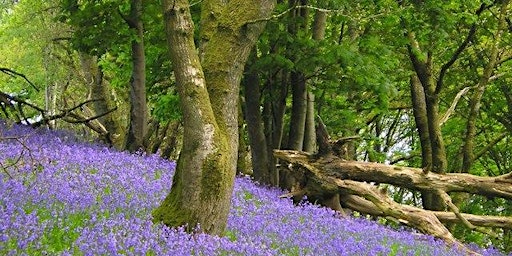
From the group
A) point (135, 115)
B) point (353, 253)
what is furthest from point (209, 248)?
point (135, 115)

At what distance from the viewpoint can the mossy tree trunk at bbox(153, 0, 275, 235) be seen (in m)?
6.06

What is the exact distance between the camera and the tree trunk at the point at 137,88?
11.8 m

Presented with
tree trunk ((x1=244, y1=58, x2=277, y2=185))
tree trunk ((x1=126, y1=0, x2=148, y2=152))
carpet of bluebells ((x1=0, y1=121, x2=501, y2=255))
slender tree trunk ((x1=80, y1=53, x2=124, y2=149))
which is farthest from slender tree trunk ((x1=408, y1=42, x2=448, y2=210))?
slender tree trunk ((x1=80, y1=53, x2=124, y2=149))

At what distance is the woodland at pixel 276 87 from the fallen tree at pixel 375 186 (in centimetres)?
2

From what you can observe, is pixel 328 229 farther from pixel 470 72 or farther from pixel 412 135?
pixel 412 135

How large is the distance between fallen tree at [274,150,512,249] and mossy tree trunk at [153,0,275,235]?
5489mm

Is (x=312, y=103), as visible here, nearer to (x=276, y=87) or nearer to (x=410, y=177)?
(x=276, y=87)

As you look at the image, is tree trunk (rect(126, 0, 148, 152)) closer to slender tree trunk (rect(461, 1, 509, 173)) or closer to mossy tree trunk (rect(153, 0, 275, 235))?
mossy tree trunk (rect(153, 0, 275, 235))

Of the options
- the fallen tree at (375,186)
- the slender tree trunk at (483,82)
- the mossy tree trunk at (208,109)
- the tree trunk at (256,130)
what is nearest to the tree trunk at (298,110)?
the tree trunk at (256,130)

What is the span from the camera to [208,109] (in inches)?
240

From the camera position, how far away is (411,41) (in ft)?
→ 52.2

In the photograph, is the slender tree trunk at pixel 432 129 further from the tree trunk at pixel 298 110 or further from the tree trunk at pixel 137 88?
the tree trunk at pixel 137 88

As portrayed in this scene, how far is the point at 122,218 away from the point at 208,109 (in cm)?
138

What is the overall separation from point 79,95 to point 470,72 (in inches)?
833
